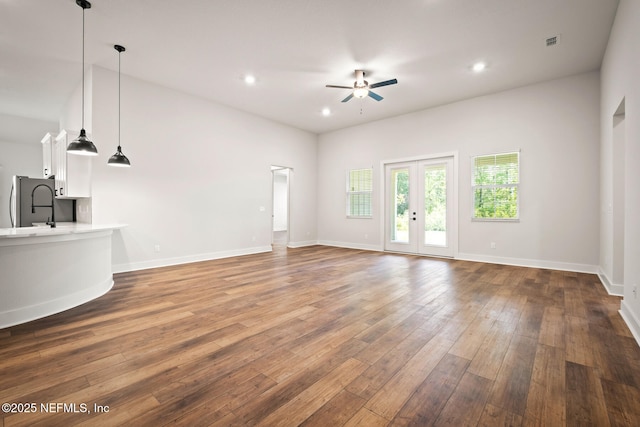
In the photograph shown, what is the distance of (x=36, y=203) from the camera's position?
5.77 metres

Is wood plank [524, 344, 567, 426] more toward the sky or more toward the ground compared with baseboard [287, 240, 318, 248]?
more toward the ground

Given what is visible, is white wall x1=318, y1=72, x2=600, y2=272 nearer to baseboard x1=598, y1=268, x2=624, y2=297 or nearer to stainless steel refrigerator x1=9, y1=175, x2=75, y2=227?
baseboard x1=598, y1=268, x2=624, y2=297

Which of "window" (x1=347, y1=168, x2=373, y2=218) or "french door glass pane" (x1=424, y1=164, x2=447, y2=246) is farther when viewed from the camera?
"window" (x1=347, y1=168, x2=373, y2=218)

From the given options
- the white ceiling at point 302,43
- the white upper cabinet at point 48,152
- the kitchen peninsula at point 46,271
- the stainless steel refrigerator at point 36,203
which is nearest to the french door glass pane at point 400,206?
the white ceiling at point 302,43

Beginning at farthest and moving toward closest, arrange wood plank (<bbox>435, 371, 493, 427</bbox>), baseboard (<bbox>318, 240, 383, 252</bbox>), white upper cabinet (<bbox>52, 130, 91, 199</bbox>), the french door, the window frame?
the window frame → baseboard (<bbox>318, 240, 383, 252</bbox>) → the french door → white upper cabinet (<bbox>52, 130, 91, 199</bbox>) → wood plank (<bbox>435, 371, 493, 427</bbox>)

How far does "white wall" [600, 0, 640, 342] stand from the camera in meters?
2.59

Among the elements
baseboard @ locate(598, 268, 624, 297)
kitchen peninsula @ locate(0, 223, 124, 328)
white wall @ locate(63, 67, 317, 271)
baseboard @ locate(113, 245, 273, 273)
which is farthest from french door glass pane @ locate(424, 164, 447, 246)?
kitchen peninsula @ locate(0, 223, 124, 328)

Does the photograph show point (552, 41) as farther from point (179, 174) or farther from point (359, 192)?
point (179, 174)

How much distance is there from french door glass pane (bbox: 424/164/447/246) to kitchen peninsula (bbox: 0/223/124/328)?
6.33m

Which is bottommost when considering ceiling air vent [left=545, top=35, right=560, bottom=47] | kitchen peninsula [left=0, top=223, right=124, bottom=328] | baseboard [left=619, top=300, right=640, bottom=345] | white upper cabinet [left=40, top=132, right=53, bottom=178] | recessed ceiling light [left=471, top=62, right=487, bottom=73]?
baseboard [left=619, top=300, right=640, bottom=345]

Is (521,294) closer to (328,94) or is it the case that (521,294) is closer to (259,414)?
(259,414)

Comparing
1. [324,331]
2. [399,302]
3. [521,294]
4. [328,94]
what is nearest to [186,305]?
[324,331]

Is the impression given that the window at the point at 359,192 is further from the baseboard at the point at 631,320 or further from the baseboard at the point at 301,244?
the baseboard at the point at 631,320

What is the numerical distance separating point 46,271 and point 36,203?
4.09m
